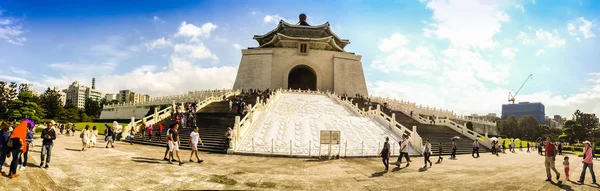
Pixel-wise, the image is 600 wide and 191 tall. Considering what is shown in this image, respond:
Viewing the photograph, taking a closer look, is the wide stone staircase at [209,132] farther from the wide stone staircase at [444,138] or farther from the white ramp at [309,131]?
the wide stone staircase at [444,138]

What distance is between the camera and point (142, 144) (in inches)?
619

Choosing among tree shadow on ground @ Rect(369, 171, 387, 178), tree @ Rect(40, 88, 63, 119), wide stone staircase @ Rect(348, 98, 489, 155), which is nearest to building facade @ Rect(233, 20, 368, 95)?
tree @ Rect(40, 88, 63, 119)

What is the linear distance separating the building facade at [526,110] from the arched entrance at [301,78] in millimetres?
132133

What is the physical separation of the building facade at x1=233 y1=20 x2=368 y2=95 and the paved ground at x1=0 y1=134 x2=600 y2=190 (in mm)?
39627

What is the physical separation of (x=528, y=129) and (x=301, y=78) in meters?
39.5

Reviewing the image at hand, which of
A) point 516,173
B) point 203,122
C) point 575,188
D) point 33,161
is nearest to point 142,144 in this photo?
point 203,122

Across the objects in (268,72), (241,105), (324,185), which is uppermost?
(268,72)

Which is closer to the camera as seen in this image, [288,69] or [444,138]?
[444,138]

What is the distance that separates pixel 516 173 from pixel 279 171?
7161 millimetres

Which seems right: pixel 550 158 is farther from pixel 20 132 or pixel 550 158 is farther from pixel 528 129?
pixel 528 129

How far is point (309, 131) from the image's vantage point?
1822 cm

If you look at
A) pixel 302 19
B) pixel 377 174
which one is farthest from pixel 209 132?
pixel 302 19

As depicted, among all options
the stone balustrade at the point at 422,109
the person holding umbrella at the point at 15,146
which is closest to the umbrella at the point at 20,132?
the person holding umbrella at the point at 15,146

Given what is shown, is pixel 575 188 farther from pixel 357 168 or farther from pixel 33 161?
pixel 33 161
